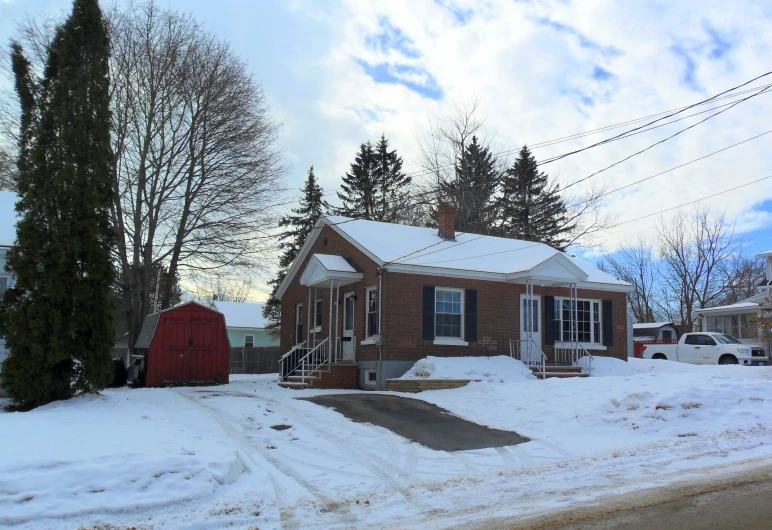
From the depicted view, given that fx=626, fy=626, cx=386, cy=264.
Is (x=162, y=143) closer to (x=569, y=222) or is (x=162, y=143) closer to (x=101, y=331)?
Answer: (x=101, y=331)

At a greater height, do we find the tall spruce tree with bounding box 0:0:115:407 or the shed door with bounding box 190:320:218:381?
the tall spruce tree with bounding box 0:0:115:407

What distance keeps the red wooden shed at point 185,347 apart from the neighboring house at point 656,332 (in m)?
28.2

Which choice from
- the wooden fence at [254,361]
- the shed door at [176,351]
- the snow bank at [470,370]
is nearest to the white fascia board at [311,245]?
the snow bank at [470,370]

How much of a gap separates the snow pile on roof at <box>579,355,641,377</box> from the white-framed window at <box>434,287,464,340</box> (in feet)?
14.6

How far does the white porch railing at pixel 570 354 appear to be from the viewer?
2014 cm

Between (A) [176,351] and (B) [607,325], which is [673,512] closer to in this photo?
(A) [176,351]

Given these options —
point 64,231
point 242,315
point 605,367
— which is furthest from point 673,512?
point 242,315

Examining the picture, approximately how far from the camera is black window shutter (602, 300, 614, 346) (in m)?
21.8

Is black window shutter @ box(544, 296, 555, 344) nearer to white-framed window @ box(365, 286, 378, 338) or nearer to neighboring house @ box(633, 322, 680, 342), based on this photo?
white-framed window @ box(365, 286, 378, 338)

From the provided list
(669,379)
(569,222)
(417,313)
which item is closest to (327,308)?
(417,313)

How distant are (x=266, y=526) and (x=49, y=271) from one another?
25.8 ft

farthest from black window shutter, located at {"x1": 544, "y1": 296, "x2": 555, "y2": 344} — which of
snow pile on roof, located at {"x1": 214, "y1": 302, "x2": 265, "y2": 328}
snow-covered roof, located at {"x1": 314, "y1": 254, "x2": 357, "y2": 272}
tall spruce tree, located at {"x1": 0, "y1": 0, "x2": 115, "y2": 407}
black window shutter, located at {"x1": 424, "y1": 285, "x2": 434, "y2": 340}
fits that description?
snow pile on roof, located at {"x1": 214, "y1": 302, "x2": 265, "y2": 328}

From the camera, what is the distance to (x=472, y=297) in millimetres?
19062

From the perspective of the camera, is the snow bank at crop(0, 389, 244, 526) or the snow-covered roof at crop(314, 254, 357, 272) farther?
the snow-covered roof at crop(314, 254, 357, 272)
